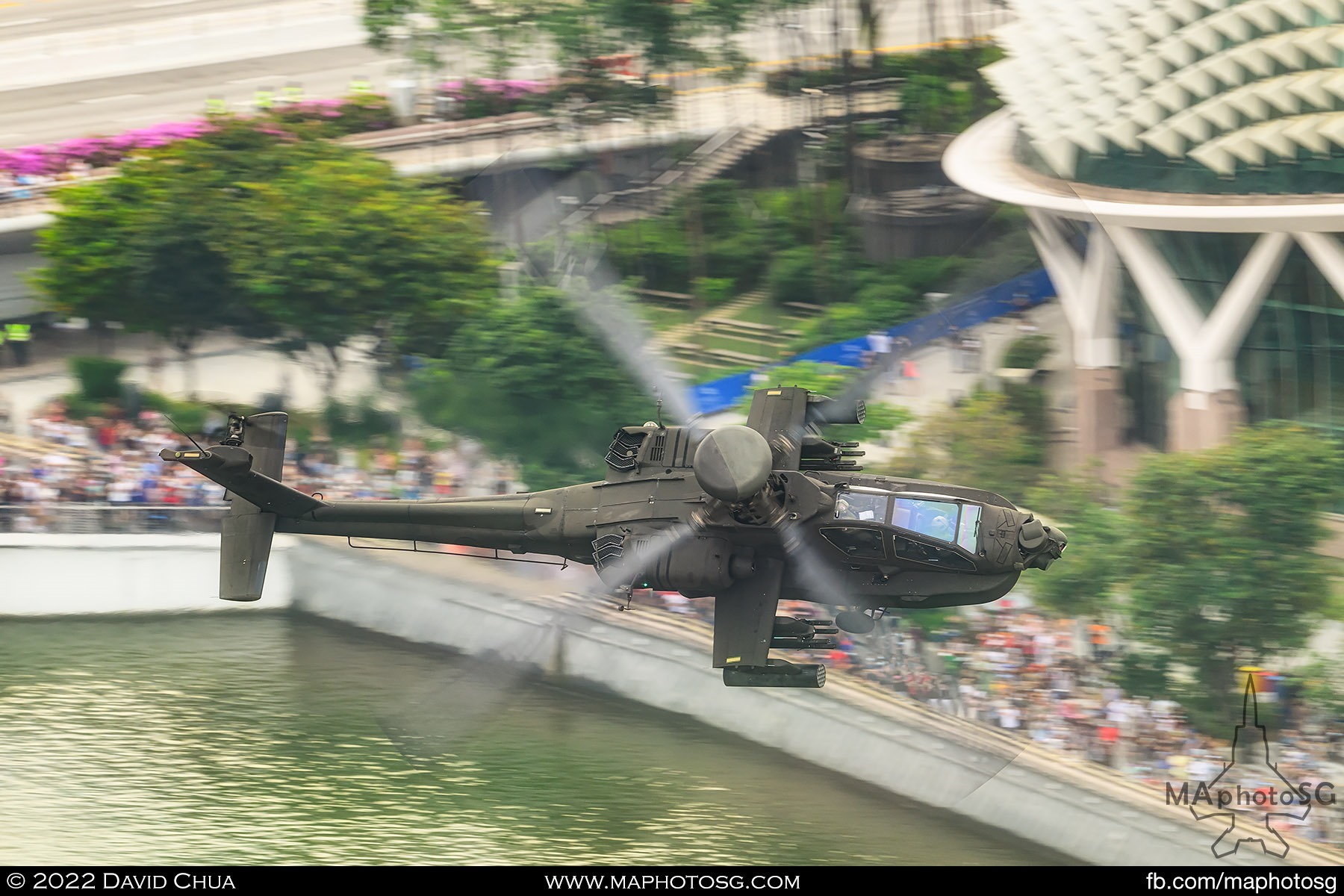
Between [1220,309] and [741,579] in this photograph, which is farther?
[1220,309]

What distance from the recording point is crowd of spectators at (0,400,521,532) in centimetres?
5403

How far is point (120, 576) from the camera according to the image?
56.4 meters

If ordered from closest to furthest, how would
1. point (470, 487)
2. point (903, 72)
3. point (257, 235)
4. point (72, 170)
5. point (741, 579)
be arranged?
point (741, 579) < point (470, 487) < point (257, 235) < point (72, 170) < point (903, 72)

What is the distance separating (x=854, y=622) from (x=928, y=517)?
2144 mm

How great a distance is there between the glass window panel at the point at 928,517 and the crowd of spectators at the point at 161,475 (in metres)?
24.1

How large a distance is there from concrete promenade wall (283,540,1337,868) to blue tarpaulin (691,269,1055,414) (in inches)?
232

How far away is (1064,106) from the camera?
179 ft

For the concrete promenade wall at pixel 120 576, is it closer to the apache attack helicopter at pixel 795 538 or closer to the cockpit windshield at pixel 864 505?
the apache attack helicopter at pixel 795 538

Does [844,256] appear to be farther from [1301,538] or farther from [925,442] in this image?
[1301,538]
